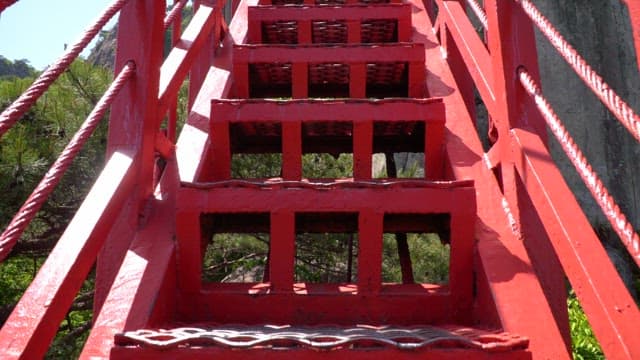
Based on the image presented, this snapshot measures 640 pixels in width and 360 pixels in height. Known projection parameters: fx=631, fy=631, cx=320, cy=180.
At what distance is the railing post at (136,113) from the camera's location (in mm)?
1681

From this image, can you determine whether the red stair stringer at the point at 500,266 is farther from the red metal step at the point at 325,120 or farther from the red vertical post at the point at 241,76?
the red vertical post at the point at 241,76

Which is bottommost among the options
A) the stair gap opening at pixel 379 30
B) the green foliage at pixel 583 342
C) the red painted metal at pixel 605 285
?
the green foliage at pixel 583 342

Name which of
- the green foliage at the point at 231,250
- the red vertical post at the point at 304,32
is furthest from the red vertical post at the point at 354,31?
the green foliage at the point at 231,250

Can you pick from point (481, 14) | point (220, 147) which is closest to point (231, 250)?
point (220, 147)

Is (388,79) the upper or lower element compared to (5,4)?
upper

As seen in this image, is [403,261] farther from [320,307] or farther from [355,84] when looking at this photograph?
A: [320,307]

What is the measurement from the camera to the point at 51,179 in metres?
1.28

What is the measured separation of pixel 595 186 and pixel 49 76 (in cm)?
109

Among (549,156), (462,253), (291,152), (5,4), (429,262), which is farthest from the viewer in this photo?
(429,262)

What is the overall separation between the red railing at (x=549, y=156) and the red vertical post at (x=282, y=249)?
0.61m

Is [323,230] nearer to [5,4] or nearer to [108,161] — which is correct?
[108,161]

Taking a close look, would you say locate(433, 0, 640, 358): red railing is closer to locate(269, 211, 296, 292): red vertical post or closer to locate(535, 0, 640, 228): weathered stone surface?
A: locate(269, 211, 296, 292): red vertical post

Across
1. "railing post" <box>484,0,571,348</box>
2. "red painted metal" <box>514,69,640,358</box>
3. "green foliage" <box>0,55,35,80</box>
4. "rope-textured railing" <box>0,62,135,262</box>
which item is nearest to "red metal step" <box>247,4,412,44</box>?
"railing post" <box>484,0,571,348</box>

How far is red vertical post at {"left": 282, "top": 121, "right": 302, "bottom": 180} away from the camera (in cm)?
214
